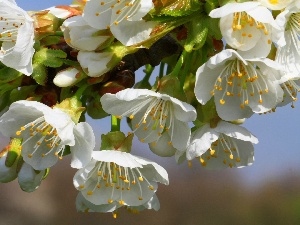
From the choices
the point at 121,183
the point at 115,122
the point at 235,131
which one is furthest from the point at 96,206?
the point at 235,131

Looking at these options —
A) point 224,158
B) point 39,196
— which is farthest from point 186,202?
point 224,158

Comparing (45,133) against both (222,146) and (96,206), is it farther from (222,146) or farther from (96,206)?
(222,146)

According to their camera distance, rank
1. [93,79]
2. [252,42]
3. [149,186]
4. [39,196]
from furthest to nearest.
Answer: [39,196] → [149,186] → [93,79] → [252,42]

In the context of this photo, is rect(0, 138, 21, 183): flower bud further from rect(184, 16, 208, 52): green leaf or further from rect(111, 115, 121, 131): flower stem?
rect(184, 16, 208, 52): green leaf

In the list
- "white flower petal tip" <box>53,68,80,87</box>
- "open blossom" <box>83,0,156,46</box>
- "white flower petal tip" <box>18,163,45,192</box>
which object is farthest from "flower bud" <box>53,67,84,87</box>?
"white flower petal tip" <box>18,163,45,192</box>

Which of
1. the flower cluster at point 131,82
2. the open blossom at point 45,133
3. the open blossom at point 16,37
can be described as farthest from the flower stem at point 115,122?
the open blossom at point 16,37

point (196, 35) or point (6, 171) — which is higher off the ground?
point (196, 35)

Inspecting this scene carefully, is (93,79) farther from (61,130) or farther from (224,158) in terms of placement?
(224,158)
